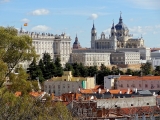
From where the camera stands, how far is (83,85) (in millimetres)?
41312

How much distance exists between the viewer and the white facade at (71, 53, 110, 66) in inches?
3600

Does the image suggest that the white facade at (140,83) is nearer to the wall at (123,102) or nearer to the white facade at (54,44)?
the wall at (123,102)

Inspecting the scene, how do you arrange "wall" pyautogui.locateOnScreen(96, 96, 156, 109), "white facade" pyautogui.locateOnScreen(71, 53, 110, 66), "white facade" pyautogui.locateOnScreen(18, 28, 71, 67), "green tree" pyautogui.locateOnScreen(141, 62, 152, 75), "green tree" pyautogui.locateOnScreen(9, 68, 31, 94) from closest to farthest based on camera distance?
1. "green tree" pyautogui.locateOnScreen(9, 68, 31, 94)
2. "wall" pyautogui.locateOnScreen(96, 96, 156, 109)
3. "green tree" pyautogui.locateOnScreen(141, 62, 152, 75)
4. "white facade" pyautogui.locateOnScreen(18, 28, 71, 67)
5. "white facade" pyautogui.locateOnScreen(71, 53, 110, 66)

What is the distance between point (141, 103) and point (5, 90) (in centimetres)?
948

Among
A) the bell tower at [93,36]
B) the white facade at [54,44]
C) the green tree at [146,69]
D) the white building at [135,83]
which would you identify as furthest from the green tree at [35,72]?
the bell tower at [93,36]

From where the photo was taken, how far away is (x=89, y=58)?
93.1 meters

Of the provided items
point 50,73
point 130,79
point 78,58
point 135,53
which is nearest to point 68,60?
point 78,58

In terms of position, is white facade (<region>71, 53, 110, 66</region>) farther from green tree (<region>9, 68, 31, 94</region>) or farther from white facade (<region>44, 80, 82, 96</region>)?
green tree (<region>9, 68, 31, 94</region>)

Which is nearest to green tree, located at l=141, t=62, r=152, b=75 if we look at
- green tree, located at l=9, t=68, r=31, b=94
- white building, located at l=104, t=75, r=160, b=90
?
white building, located at l=104, t=75, r=160, b=90

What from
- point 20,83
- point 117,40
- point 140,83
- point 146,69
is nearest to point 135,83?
point 140,83

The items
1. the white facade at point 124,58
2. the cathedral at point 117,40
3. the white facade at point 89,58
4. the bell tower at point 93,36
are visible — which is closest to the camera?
the white facade at point 89,58

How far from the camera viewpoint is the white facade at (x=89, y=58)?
91.4 metres

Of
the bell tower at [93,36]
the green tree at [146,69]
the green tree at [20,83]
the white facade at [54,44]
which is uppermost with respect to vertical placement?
the bell tower at [93,36]

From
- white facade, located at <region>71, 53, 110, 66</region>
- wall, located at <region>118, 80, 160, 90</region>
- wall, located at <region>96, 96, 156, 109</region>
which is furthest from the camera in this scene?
white facade, located at <region>71, 53, 110, 66</region>
